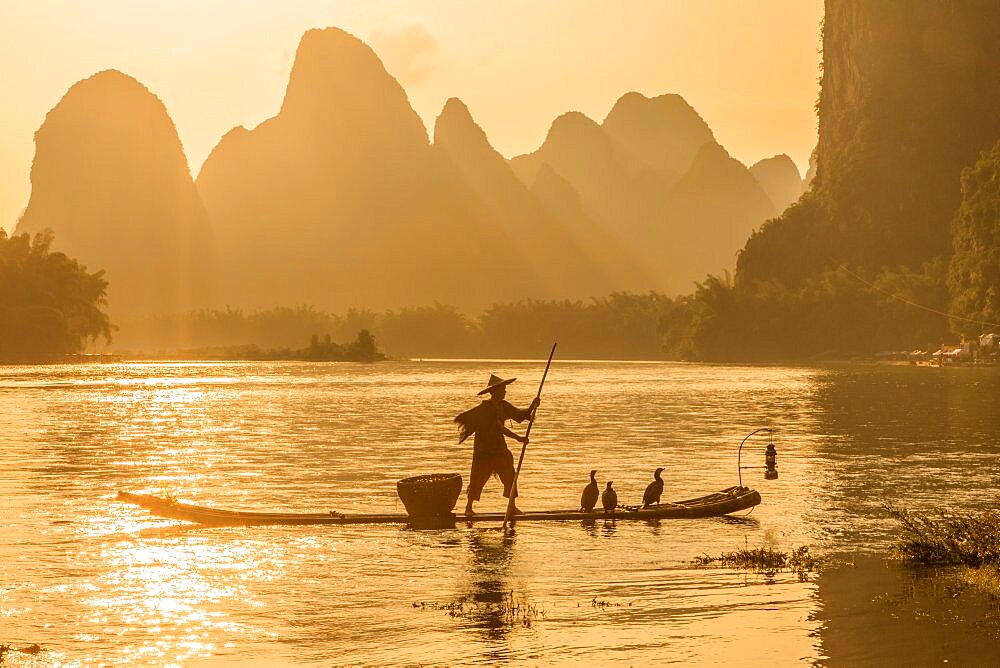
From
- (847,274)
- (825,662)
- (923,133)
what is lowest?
(825,662)

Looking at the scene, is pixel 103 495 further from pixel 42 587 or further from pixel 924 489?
pixel 924 489

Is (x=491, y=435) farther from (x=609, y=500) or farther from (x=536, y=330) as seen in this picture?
(x=536, y=330)

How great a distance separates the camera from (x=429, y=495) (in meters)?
21.7

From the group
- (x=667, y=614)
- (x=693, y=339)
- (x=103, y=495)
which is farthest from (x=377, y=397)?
(x=693, y=339)

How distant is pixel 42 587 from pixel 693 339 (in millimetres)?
125935

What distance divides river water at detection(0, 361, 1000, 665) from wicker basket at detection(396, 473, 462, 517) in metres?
0.44

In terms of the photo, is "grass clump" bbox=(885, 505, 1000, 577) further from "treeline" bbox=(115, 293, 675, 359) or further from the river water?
"treeline" bbox=(115, 293, 675, 359)

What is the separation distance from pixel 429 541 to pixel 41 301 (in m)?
106

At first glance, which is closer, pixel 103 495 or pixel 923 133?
pixel 103 495

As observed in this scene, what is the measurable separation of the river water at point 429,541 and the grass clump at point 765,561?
44 centimetres

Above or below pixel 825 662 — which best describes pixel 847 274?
above

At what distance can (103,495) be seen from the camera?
27969 mm

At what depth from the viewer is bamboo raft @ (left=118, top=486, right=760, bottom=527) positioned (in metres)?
21.7

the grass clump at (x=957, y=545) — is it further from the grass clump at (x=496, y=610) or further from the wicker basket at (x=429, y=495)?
the wicker basket at (x=429, y=495)
